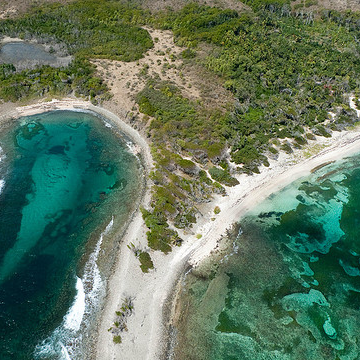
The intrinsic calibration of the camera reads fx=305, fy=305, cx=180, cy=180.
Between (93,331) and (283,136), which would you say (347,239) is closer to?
(283,136)

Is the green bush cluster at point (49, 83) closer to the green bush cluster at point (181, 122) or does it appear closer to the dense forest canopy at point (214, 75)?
the dense forest canopy at point (214, 75)

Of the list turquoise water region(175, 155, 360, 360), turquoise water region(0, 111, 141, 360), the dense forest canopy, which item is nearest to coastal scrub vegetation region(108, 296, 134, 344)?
turquoise water region(0, 111, 141, 360)

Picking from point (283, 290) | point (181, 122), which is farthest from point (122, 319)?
point (181, 122)

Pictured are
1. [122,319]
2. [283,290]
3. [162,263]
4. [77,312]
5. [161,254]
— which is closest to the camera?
[122,319]

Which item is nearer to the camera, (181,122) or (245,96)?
(181,122)

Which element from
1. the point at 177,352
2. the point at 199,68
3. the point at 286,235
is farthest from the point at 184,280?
the point at 199,68

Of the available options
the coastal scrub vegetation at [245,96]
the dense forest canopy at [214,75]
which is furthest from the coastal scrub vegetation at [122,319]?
the coastal scrub vegetation at [245,96]

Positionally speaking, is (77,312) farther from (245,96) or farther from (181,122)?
(245,96)
